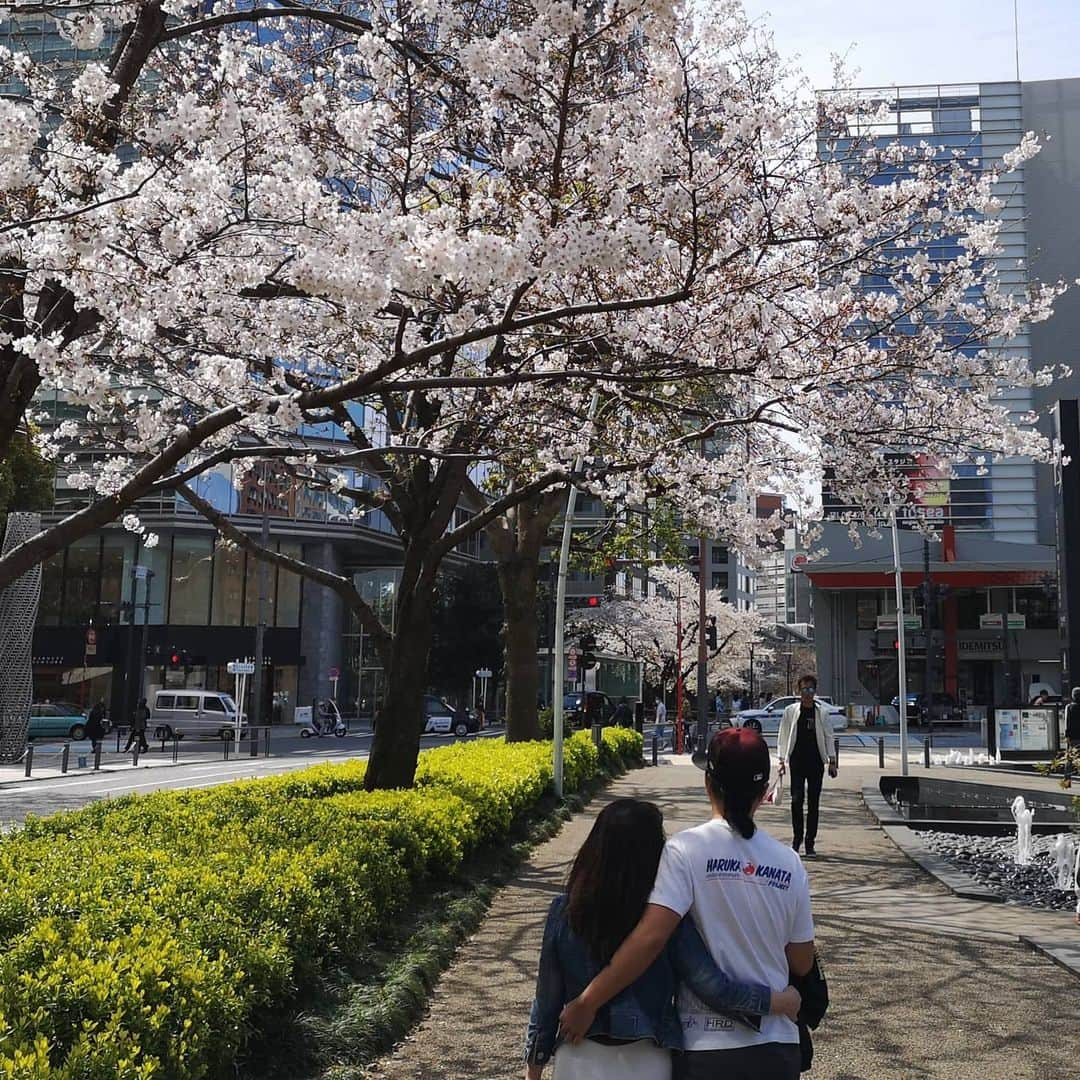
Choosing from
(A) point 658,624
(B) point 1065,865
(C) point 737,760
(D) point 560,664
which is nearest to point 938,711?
(A) point 658,624

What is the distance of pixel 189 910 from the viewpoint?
520 centimetres

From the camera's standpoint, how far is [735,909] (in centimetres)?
314

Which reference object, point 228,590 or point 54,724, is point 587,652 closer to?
point 54,724

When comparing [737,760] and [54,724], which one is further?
[54,724]

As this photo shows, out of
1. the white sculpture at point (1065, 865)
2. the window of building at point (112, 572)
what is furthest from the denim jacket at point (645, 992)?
the window of building at point (112, 572)

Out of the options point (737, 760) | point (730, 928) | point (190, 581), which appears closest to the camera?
point (730, 928)

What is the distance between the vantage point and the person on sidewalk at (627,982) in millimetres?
3008

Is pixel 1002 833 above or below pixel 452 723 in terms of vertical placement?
below

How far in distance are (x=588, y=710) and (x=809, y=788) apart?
27134mm

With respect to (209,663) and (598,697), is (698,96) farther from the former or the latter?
(209,663)

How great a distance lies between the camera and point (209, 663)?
5519 cm

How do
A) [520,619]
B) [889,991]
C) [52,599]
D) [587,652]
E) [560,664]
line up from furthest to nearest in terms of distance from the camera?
1. [52,599]
2. [587,652]
3. [520,619]
4. [560,664]
5. [889,991]

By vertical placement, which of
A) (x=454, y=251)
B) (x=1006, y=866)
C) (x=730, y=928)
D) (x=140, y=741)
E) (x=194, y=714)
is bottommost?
(x=1006, y=866)

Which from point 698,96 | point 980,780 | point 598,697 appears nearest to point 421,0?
point 698,96
